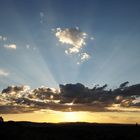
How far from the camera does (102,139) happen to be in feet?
441

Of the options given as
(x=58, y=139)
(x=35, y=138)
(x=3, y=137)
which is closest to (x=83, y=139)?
(x=58, y=139)

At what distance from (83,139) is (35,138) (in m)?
27.3

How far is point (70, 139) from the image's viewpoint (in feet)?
406

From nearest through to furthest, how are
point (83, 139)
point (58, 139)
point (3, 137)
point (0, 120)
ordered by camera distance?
point (3, 137) → point (58, 139) → point (83, 139) → point (0, 120)

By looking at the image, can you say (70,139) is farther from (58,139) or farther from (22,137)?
(22,137)

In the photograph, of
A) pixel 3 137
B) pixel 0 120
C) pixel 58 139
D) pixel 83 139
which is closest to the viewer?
pixel 3 137

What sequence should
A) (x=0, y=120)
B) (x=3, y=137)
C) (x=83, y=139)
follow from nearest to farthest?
(x=3, y=137) < (x=83, y=139) < (x=0, y=120)

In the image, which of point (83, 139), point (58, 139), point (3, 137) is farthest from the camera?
point (83, 139)

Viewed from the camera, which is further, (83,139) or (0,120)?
(0,120)

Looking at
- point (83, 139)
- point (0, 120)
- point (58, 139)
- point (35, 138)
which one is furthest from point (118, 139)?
point (0, 120)

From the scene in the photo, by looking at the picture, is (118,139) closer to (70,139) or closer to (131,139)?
(131,139)

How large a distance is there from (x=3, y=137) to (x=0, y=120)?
66.2m

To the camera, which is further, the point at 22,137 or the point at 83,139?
the point at 83,139

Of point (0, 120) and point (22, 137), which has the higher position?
point (0, 120)
